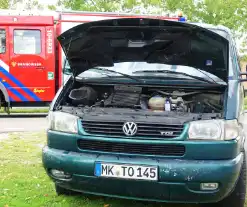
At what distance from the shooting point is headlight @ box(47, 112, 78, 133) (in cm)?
397

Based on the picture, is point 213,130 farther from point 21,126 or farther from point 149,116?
point 21,126

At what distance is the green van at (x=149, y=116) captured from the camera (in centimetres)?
363

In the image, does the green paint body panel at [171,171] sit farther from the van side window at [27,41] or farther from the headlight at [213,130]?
the van side window at [27,41]

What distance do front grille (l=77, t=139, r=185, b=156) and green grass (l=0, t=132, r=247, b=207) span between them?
823 millimetres

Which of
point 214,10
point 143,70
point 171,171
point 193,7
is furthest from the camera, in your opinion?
point 193,7

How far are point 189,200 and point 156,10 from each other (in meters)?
15.2

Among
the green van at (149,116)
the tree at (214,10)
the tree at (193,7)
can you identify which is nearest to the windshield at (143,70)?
the green van at (149,116)

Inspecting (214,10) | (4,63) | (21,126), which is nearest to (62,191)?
(21,126)

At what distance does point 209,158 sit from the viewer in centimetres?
362

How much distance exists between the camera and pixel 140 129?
3.79 m

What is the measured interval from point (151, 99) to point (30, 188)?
1732mm

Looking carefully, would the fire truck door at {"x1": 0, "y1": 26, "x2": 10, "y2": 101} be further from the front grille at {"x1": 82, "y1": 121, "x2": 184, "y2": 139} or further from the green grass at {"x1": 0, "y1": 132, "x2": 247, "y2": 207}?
the front grille at {"x1": 82, "y1": 121, "x2": 184, "y2": 139}

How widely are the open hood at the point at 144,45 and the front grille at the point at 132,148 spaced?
1.11 metres

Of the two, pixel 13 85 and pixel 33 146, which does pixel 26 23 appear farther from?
pixel 33 146
